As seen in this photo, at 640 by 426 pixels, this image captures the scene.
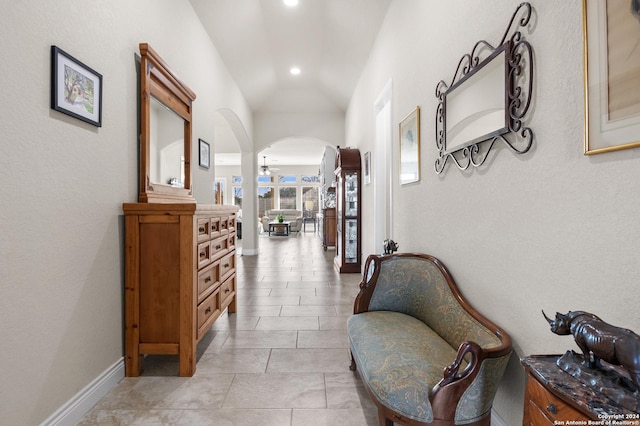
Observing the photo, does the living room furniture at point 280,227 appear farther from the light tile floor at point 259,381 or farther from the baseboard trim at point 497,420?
the baseboard trim at point 497,420

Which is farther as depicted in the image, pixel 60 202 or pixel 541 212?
pixel 60 202

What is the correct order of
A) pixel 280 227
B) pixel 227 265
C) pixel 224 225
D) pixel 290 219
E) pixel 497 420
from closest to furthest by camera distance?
pixel 497 420 < pixel 224 225 < pixel 227 265 < pixel 280 227 < pixel 290 219

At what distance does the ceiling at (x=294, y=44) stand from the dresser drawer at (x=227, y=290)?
3081 millimetres

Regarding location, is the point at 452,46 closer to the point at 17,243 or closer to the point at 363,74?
the point at 17,243

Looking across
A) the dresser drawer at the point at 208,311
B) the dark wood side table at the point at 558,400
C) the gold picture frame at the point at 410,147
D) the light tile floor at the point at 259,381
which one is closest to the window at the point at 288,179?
the light tile floor at the point at 259,381

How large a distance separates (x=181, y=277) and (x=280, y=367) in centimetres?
96

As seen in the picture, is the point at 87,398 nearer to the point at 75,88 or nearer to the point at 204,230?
the point at 204,230

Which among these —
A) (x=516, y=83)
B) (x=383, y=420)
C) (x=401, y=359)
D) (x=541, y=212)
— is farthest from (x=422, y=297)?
(x=516, y=83)

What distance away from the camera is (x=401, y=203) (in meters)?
3.12

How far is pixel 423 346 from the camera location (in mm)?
1590

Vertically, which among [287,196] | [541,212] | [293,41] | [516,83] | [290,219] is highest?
[293,41]

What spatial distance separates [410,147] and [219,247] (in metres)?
1.94

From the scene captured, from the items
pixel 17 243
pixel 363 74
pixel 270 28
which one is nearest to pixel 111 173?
pixel 17 243

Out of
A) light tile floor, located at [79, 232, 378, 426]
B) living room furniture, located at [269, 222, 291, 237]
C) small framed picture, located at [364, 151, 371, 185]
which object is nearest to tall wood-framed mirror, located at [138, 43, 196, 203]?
light tile floor, located at [79, 232, 378, 426]
